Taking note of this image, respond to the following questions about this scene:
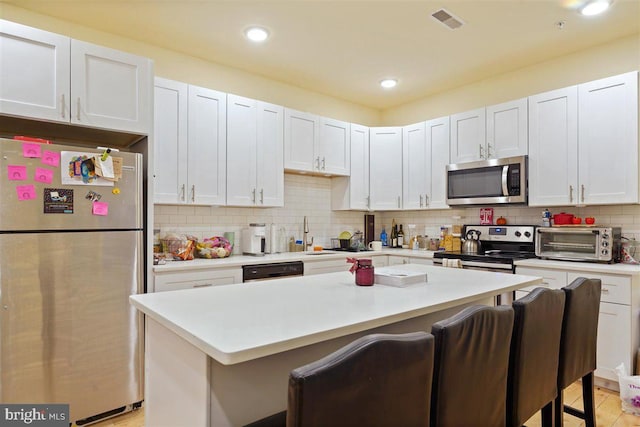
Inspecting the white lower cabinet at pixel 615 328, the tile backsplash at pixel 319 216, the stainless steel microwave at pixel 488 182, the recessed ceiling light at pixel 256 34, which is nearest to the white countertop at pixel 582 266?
the white lower cabinet at pixel 615 328

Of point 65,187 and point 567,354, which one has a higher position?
point 65,187

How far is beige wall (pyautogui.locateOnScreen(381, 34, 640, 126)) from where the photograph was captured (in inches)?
126

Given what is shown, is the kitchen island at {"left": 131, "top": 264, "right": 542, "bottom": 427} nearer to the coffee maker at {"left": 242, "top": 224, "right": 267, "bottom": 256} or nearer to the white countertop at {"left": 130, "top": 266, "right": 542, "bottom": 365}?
the white countertop at {"left": 130, "top": 266, "right": 542, "bottom": 365}

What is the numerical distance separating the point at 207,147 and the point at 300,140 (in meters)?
1.04

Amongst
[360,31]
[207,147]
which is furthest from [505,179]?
[207,147]

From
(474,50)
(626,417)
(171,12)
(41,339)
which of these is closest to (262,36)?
(171,12)

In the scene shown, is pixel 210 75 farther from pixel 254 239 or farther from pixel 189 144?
pixel 254 239

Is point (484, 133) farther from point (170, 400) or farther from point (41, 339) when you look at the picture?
point (41, 339)

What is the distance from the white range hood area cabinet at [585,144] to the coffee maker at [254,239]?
2543 mm

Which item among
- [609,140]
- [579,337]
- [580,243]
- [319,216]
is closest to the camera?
[579,337]

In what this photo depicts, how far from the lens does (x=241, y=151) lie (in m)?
3.50

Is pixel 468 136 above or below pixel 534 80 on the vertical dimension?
below

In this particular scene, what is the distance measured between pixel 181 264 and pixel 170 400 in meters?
1.60

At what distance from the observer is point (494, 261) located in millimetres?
3348
